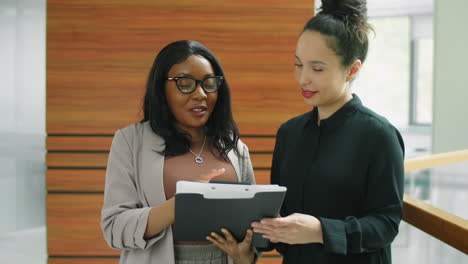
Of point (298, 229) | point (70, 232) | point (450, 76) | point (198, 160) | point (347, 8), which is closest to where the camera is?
point (298, 229)

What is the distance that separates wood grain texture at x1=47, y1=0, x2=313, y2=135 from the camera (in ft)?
10.7

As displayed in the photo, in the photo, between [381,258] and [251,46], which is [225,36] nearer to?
[251,46]

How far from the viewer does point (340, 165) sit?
1.42 metres

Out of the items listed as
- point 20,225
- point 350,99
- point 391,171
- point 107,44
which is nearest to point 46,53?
point 107,44

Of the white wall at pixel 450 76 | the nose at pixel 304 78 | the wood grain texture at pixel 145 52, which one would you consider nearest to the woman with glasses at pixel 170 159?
the nose at pixel 304 78

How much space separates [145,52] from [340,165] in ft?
7.31

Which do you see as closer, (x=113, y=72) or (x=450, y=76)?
(x=113, y=72)

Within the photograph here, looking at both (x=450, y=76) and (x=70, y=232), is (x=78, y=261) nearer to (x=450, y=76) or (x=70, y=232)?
(x=70, y=232)

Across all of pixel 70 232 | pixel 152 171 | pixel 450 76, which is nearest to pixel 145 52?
pixel 70 232

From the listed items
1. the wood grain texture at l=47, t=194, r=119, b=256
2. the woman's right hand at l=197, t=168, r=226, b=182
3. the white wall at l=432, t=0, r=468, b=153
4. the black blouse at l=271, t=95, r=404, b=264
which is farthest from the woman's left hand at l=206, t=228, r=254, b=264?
the white wall at l=432, t=0, r=468, b=153

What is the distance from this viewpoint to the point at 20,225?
336cm

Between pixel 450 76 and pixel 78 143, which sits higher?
pixel 450 76

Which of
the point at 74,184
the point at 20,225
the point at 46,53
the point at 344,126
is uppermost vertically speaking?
the point at 46,53

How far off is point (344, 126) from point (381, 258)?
1.43ft
